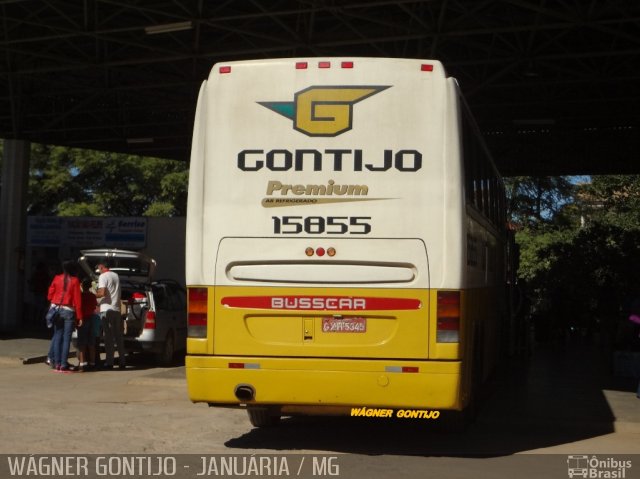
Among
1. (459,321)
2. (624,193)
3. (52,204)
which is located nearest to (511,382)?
(459,321)

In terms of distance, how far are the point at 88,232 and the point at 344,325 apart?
25.8m

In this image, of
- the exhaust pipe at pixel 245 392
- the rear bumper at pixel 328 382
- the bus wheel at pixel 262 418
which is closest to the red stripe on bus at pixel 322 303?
the rear bumper at pixel 328 382

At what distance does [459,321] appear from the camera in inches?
369

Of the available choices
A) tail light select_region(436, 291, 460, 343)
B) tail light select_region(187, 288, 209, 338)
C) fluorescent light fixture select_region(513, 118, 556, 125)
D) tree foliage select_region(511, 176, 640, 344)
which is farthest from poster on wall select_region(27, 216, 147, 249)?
tail light select_region(436, 291, 460, 343)

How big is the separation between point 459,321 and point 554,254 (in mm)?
19060

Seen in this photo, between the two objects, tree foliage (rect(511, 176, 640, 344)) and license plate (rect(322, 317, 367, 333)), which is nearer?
license plate (rect(322, 317, 367, 333))

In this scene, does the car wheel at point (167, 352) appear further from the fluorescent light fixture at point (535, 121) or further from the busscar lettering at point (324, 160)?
the fluorescent light fixture at point (535, 121)

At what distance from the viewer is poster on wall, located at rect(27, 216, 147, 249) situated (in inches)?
1307

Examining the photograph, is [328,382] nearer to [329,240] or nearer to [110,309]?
[329,240]

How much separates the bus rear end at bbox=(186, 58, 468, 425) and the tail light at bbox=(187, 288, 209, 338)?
0.01 meters

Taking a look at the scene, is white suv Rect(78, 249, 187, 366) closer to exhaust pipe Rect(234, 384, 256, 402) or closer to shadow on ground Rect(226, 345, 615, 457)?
shadow on ground Rect(226, 345, 615, 457)

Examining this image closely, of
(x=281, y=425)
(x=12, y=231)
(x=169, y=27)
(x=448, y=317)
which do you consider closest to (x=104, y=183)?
(x=12, y=231)

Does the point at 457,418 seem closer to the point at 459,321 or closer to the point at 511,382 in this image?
the point at 459,321

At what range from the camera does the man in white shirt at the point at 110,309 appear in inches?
703
